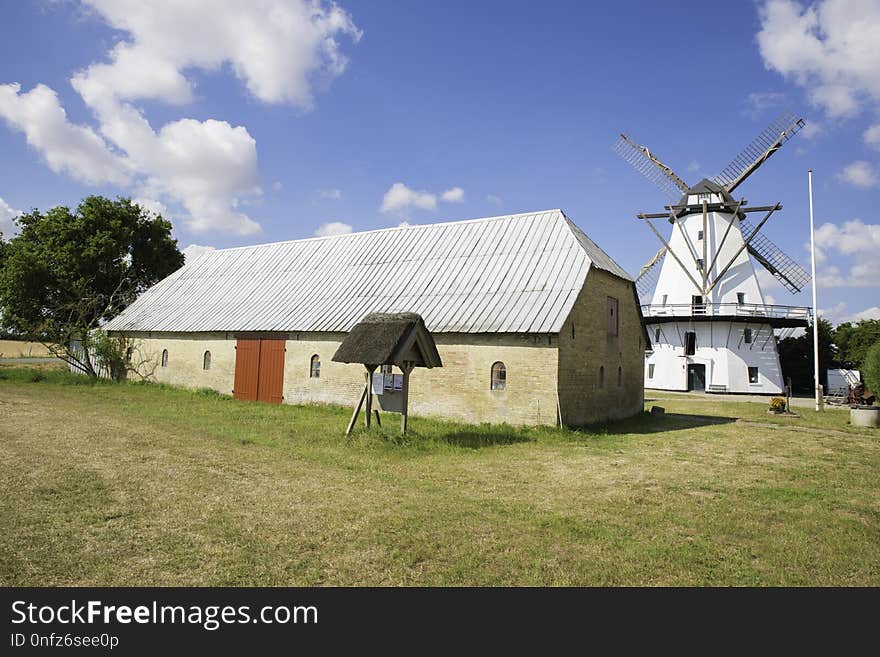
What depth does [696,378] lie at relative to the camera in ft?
127

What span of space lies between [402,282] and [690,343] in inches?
1032

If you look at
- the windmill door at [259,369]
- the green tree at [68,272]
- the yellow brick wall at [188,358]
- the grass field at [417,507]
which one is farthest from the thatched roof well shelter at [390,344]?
the green tree at [68,272]

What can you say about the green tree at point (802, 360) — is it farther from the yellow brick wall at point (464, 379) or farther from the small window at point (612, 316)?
the yellow brick wall at point (464, 379)

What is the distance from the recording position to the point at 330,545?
5.98 metres

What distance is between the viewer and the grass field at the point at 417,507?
543 cm

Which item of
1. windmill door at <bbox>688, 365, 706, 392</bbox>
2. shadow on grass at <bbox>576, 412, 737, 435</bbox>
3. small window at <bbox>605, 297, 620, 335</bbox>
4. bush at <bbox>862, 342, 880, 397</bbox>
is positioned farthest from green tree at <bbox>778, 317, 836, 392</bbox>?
small window at <bbox>605, 297, 620, 335</bbox>

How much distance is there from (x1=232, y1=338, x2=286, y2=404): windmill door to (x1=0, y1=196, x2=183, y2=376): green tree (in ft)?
41.6

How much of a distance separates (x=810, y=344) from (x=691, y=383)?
11.9m

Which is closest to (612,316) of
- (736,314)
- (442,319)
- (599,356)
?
(599,356)

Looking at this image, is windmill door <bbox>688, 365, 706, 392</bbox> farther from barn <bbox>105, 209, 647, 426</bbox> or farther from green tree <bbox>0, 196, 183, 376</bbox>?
green tree <bbox>0, 196, 183, 376</bbox>

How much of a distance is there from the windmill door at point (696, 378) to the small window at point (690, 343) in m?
0.98

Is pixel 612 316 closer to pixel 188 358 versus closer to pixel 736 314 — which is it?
pixel 188 358

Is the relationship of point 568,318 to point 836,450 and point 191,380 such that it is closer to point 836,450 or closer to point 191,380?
point 836,450
